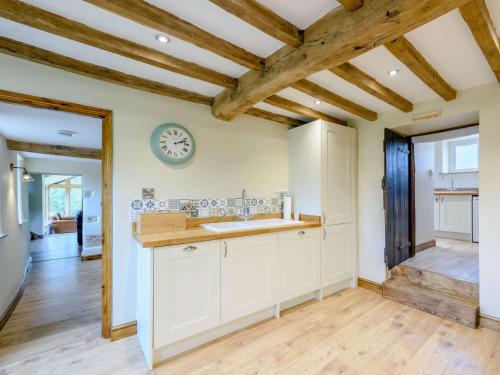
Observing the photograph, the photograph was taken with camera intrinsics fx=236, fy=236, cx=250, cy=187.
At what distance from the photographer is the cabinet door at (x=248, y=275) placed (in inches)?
80.9

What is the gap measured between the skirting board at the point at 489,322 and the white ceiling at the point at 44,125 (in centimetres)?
428

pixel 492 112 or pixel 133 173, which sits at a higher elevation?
pixel 492 112

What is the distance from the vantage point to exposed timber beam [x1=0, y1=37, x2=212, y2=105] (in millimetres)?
1594

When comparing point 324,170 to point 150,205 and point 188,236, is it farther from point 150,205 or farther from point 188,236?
point 150,205

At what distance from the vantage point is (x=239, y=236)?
6.92 ft

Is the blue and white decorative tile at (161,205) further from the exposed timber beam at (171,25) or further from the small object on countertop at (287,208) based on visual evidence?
the small object on countertop at (287,208)

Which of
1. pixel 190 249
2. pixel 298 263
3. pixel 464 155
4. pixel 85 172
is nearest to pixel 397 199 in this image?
pixel 298 263

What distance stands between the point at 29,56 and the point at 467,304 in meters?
4.25

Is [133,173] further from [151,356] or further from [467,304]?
[467,304]

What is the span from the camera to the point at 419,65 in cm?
184

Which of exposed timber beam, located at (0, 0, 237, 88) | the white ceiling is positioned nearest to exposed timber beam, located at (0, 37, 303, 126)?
exposed timber beam, located at (0, 0, 237, 88)

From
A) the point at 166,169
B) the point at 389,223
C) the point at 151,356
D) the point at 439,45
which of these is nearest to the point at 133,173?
the point at 166,169

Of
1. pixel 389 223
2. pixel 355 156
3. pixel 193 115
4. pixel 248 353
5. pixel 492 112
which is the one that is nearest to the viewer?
pixel 248 353

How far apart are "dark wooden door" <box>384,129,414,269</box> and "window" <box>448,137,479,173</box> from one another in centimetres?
291
